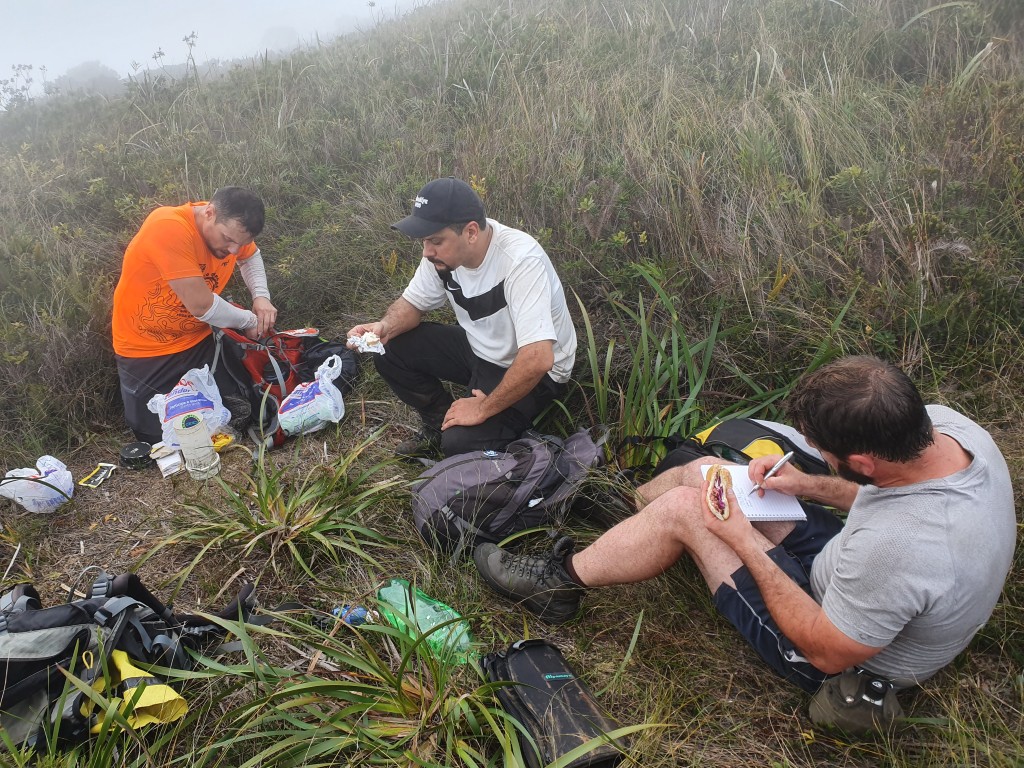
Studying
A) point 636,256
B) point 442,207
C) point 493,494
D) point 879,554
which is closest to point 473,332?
point 442,207

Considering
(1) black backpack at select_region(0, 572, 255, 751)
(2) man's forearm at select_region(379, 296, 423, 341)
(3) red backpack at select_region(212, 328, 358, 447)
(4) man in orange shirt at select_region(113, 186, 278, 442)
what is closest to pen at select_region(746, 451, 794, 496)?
(1) black backpack at select_region(0, 572, 255, 751)

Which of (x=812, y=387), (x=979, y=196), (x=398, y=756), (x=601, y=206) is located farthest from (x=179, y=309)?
(x=979, y=196)

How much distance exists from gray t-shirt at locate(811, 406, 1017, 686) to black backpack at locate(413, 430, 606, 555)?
1.32 m

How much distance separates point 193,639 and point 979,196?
14.2 feet

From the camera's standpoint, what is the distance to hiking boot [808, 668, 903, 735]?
75.5 inches

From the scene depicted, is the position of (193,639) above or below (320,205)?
below

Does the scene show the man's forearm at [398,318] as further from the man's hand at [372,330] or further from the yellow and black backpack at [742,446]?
the yellow and black backpack at [742,446]

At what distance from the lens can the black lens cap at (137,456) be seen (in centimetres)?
381

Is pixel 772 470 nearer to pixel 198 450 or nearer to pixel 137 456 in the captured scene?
pixel 198 450

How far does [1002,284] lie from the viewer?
313 centimetres

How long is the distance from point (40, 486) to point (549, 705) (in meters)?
2.93

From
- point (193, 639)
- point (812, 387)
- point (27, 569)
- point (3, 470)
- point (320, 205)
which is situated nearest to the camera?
point (812, 387)

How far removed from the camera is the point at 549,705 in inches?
82.4

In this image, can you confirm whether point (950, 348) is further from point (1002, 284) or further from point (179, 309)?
point (179, 309)
